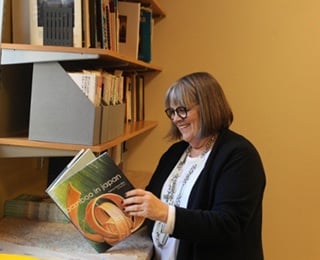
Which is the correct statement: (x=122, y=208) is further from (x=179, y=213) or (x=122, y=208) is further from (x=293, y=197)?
(x=293, y=197)

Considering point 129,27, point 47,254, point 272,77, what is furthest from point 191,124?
point 272,77

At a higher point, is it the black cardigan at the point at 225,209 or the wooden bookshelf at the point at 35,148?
the wooden bookshelf at the point at 35,148

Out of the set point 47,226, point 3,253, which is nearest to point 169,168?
point 47,226

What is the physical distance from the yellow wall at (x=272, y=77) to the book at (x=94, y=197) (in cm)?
126

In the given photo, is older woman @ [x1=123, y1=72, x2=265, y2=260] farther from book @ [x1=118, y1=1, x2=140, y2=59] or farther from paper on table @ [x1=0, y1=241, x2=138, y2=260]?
book @ [x1=118, y1=1, x2=140, y2=59]

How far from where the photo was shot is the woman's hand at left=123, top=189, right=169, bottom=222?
1.20 metres

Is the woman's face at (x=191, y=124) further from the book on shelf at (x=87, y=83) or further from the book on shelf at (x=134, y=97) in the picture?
the book on shelf at (x=134, y=97)

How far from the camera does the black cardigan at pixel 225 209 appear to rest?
1192 mm

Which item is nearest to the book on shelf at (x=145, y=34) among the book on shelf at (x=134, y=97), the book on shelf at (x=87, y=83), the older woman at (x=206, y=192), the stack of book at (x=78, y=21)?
the book on shelf at (x=134, y=97)

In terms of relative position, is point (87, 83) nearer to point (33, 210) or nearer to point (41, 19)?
point (41, 19)

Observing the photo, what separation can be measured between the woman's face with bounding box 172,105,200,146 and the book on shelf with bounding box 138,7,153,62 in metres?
0.79

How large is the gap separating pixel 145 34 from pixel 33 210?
113 cm

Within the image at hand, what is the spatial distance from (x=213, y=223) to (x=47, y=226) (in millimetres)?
678

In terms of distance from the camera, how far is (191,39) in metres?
2.34
